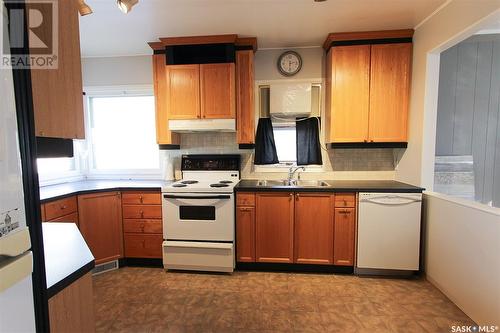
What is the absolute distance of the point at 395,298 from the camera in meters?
2.24

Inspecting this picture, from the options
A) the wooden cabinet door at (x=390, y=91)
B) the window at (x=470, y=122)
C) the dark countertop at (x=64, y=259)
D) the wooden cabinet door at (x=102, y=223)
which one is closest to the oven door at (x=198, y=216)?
the wooden cabinet door at (x=102, y=223)

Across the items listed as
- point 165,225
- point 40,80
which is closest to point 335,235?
point 165,225

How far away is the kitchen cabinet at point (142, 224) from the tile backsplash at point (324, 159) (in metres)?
0.62

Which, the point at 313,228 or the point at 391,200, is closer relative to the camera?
the point at 391,200

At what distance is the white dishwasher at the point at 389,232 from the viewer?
8.25ft

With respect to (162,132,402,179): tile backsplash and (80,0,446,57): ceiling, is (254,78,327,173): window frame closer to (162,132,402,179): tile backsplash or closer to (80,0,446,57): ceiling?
(162,132,402,179): tile backsplash

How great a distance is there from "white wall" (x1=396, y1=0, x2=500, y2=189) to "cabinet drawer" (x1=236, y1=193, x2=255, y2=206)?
1735mm

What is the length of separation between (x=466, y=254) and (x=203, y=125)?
2.71 m

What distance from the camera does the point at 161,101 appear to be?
3.08 m

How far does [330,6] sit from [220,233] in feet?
7.90

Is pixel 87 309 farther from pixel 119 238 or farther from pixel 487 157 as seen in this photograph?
pixel 487 157

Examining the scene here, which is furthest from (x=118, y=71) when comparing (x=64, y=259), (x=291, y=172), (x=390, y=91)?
(x=390, y=91)

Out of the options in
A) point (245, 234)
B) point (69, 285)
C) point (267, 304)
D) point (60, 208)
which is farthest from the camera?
point (245, 234)

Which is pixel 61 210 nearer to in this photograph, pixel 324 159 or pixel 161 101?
pixel 161 101
